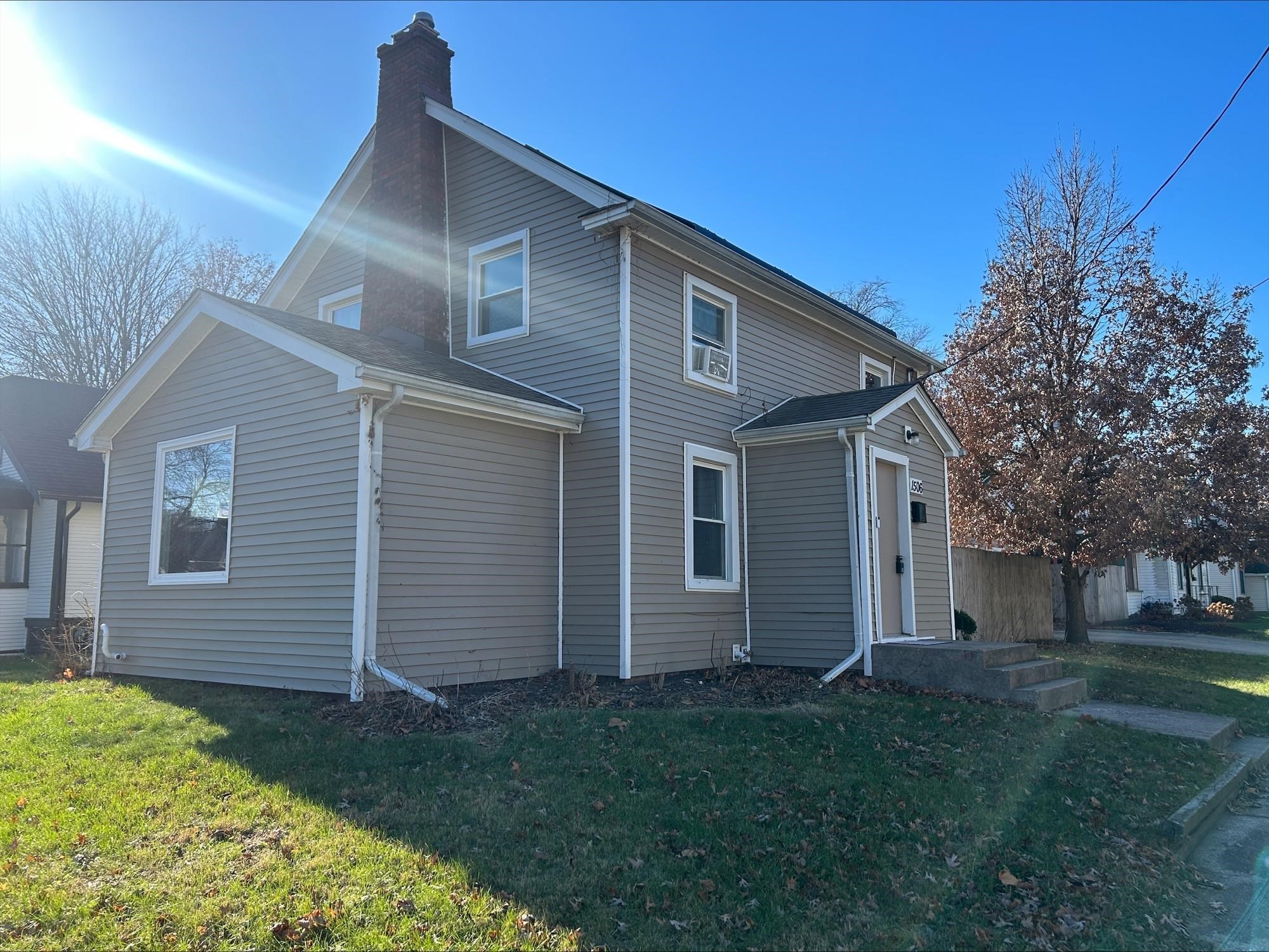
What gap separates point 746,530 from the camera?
11.4m

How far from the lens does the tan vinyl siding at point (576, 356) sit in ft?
32.7

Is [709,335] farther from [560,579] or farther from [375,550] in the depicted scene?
[375,550]

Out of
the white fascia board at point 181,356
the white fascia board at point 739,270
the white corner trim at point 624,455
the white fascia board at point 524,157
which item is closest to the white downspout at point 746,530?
the white corner trim at point 624,455

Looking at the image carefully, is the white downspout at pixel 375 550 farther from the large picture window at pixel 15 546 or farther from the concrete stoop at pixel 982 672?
the large picture window at pixel 15 546

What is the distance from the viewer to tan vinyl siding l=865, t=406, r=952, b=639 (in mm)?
11539

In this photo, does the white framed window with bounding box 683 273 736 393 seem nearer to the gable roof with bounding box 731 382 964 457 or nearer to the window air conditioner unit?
the window air conditioner unit

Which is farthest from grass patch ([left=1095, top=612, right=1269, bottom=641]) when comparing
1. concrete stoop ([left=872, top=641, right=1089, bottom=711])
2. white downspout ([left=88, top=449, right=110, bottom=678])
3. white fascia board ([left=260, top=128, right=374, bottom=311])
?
white downspout ([left=88, top=449, right=110, bottom=678])

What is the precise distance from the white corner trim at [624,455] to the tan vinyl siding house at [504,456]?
3cm

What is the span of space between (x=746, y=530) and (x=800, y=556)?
32.7 inches

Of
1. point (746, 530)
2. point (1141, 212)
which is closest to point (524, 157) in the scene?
point (746, 530)

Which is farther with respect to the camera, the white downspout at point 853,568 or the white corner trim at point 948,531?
the white corner trim at point 948,531

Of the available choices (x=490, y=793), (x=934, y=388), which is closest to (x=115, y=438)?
(x=490, y=793)

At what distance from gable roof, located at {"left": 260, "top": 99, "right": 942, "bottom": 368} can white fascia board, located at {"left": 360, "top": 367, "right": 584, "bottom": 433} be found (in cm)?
223

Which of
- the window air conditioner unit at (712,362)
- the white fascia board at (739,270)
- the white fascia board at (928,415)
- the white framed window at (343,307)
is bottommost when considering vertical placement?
the white fascia board at (928,415)
